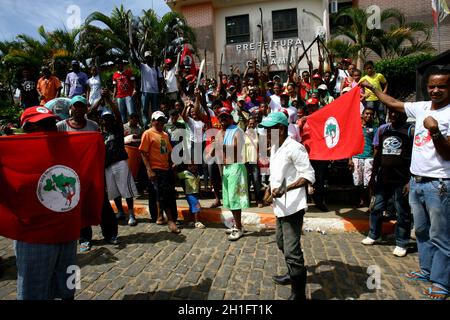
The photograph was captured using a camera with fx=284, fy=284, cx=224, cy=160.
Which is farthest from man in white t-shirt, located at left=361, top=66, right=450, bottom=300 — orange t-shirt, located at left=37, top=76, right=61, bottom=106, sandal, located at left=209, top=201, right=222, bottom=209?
orange t-shirt, located at left=37, top=76, right=61, bottom=106

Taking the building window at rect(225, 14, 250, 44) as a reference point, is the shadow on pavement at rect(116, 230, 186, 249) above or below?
below

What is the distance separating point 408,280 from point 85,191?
13.0ft

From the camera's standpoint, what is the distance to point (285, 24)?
1845 centimetres

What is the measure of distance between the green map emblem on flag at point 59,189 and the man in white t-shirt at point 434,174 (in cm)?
347

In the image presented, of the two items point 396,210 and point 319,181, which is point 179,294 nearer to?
point 396,210

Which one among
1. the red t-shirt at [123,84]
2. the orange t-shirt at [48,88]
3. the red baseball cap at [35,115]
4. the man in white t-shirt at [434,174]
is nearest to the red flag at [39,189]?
the red baseball cap at [35,115]

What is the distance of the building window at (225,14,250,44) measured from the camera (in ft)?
62.3

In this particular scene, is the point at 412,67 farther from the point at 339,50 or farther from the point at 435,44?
the point at 435,44

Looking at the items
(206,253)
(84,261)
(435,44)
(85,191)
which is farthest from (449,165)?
(435,44)

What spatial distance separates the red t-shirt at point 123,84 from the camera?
8586 mm

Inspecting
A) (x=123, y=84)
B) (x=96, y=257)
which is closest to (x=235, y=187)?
(x=96, y=257)

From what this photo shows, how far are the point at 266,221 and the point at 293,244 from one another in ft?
9.15

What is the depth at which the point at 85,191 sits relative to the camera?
2803 mm

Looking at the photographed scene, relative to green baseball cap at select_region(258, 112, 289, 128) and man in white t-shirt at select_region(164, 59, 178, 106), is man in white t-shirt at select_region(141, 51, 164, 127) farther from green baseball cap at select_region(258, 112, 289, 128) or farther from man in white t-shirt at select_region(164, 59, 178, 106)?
green baseball cap at select_region(258, 112, 289, 128)
